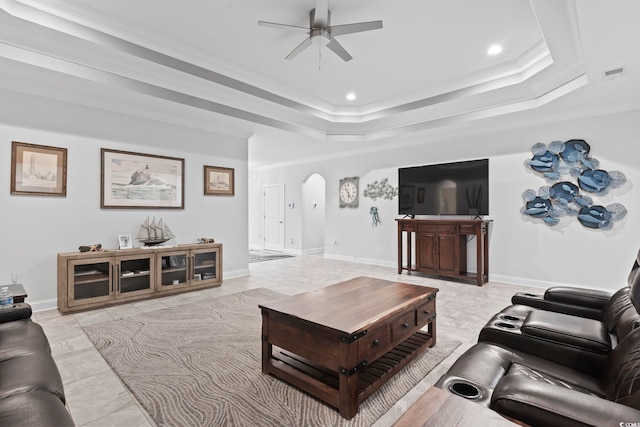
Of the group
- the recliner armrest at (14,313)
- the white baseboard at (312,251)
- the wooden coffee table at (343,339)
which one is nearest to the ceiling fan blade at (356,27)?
the wooden coffee table at (343,339)

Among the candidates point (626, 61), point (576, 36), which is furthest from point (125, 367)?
point (626, 61)

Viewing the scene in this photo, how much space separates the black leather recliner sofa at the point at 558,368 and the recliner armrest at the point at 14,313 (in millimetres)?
2663

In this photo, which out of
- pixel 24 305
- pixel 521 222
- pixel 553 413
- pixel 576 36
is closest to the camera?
pixel 553 413

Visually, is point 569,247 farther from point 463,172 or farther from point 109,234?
point 109,234

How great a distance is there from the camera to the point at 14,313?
2.09m

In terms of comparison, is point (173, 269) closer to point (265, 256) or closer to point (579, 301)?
point (265, 256)

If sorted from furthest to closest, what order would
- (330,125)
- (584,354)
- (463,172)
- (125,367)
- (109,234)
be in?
(330,125), (463,172), (109,234), (125,367), (584,354)

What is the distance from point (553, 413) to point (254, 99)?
4.73 meters

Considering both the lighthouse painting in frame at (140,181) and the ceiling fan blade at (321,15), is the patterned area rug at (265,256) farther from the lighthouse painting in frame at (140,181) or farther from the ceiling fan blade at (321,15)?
the ceiling fan blade at (321,15)

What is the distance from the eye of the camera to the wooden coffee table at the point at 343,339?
184 cm

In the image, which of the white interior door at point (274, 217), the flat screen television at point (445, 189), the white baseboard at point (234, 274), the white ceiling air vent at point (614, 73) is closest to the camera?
the white ceiling air vent at point (614, 73)

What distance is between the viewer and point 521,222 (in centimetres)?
505

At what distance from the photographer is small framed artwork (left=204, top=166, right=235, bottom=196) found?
538 centimetres

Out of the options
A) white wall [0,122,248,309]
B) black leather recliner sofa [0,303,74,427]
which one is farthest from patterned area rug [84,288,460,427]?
white wall [0,122,248,309]
